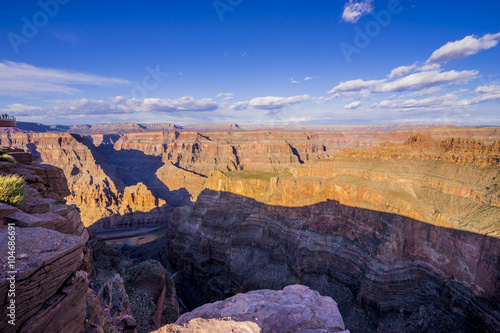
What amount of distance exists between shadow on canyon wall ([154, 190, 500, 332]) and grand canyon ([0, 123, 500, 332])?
0.12 meters

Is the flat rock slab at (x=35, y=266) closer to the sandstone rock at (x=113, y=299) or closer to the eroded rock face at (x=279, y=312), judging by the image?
the eroded rock face at (x=279, y=312)

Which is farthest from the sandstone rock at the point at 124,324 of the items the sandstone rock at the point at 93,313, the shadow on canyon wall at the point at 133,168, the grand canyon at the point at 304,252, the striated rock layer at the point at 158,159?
the shadow on canyon wall at the point at 133,168

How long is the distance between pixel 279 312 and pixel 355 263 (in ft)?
69.0

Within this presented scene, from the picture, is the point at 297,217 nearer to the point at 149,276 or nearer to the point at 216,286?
the point at 216,286

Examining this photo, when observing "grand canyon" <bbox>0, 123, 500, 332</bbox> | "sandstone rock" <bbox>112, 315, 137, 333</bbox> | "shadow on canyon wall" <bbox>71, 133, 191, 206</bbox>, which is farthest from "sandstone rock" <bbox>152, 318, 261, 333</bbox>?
"shadow on canyon wall" <bbox>71, 133, 191, 206</bbox>

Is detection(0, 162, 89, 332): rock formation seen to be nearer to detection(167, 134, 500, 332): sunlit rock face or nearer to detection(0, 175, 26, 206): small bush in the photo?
detection(0, 175, 26, 206): small bush

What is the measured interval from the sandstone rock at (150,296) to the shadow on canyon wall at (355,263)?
493 inches

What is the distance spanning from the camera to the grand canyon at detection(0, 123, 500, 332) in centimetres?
686

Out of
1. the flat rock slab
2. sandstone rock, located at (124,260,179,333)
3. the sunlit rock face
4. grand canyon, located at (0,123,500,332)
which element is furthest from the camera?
the sunlit rock face

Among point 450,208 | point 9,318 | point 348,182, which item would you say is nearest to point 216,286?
point 348,182

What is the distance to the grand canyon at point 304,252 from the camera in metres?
6.86

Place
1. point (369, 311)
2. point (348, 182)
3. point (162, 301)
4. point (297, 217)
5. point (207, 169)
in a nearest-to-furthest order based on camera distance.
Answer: point (162, 301)
point (369, 311)
point (348, 182)
point (297, 217)
point (207, 169)

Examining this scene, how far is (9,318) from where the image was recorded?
13.7ft

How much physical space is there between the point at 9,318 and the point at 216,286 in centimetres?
3381
